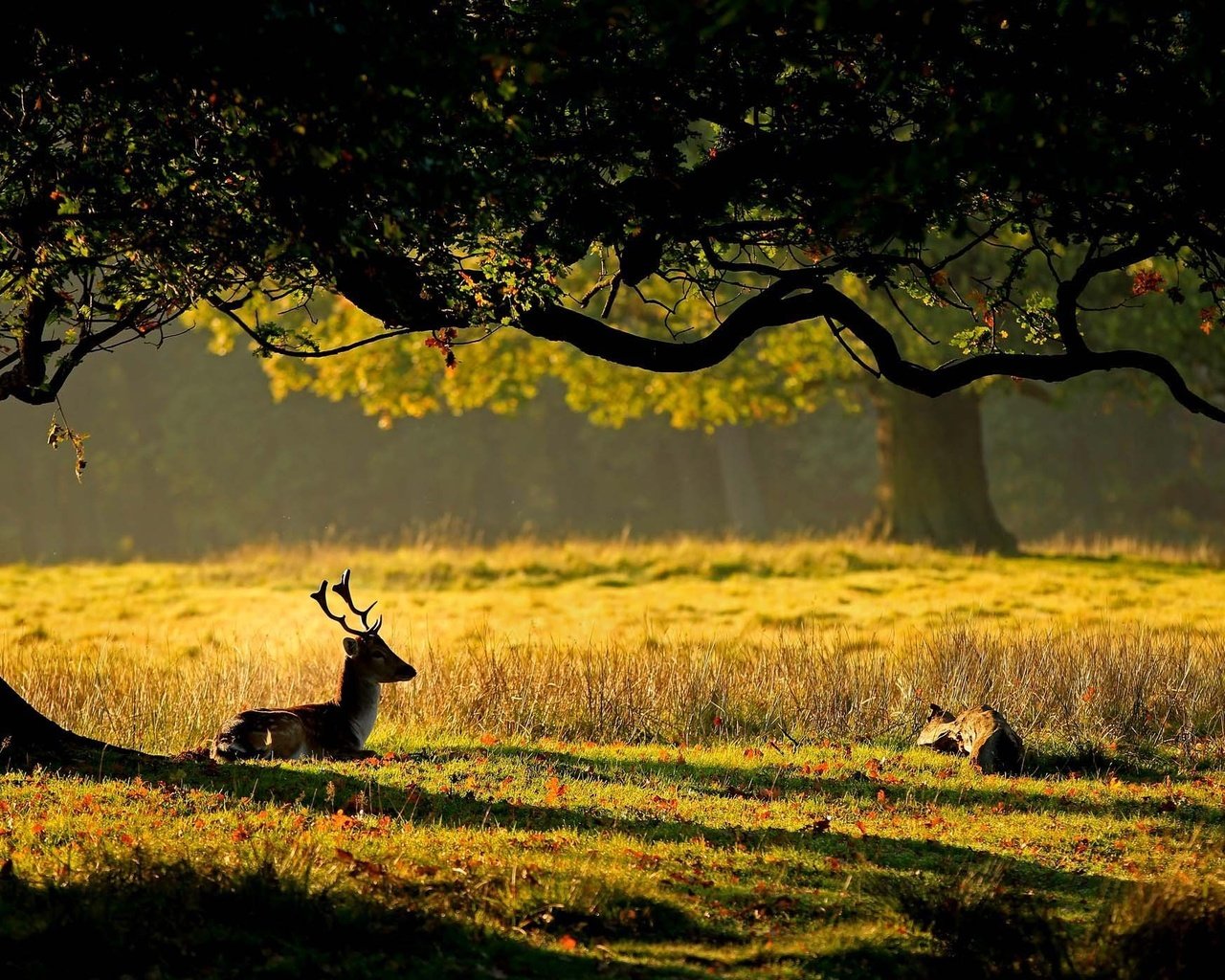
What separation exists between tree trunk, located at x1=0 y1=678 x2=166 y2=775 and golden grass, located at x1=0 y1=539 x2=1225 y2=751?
2.54 metres

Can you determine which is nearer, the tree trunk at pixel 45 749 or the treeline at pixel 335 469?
Answer: the tree trunk at pixel 45 749

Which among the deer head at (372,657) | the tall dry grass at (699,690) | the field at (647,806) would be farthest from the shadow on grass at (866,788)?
the tall dry grass at (699,690)

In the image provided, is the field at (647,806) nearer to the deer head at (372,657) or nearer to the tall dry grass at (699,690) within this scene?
the tall dry grass at (699,690)

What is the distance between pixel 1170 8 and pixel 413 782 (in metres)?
6.51

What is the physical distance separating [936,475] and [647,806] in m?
22.8

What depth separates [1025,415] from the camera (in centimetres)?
5491

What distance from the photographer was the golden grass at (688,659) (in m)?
14.0

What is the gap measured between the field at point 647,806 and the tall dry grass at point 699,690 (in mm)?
37

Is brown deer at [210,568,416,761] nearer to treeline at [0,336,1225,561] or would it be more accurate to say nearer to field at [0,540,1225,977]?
field at [0,540,1225,977]

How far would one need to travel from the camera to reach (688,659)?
49.2 feet

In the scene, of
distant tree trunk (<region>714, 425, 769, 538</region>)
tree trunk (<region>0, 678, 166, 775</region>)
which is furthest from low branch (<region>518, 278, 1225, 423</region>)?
distant tree trunk (<region>714, 425, 769, 538</region>)

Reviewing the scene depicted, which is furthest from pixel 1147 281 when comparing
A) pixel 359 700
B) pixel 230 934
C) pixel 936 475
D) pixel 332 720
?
pixel 936 475

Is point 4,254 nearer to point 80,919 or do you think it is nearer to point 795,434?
point 80,919

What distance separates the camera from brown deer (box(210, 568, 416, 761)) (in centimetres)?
1095
